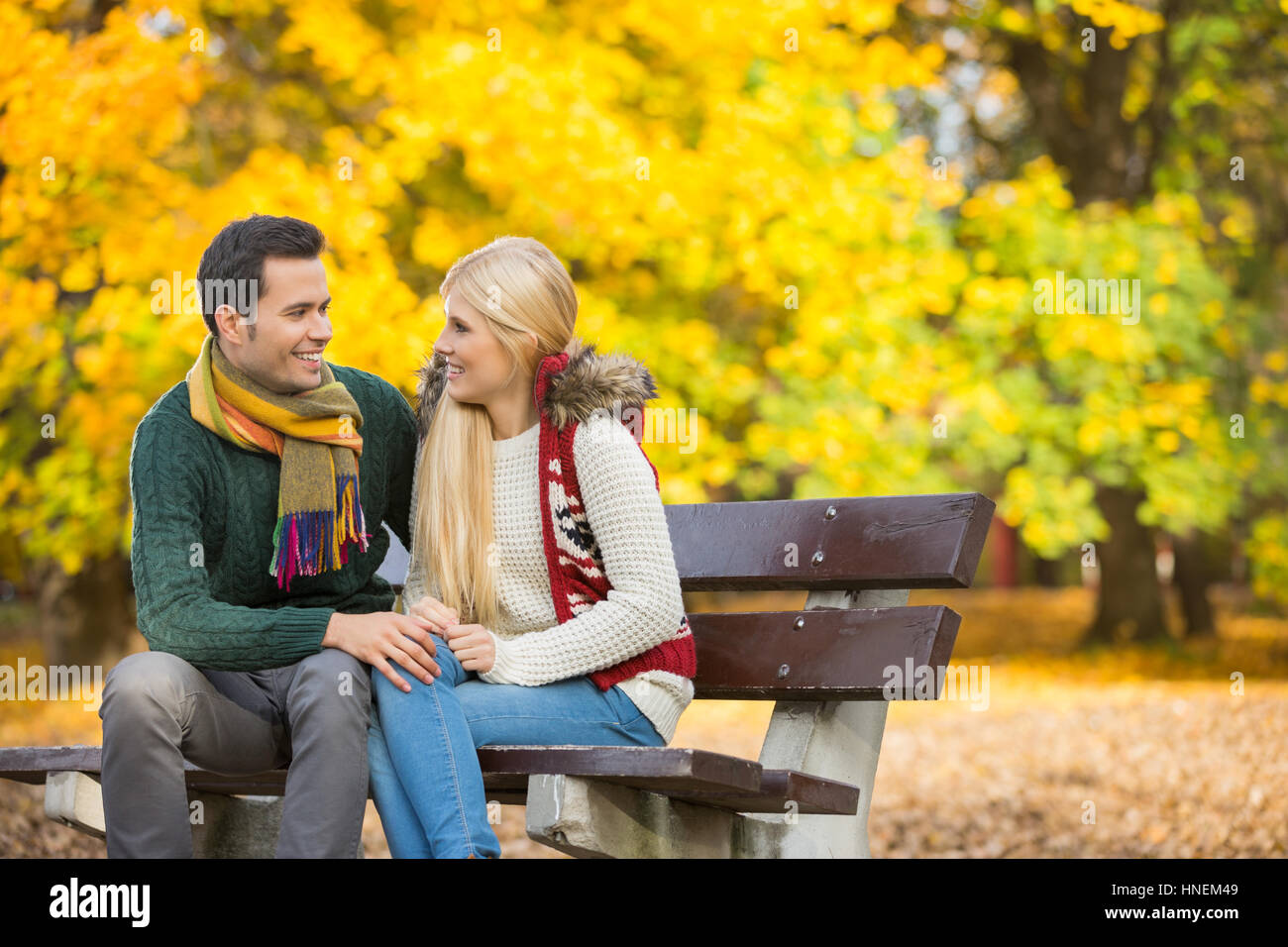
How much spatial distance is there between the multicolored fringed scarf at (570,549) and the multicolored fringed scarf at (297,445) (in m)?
0.43

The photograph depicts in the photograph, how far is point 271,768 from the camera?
302 cm

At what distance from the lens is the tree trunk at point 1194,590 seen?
1531cm

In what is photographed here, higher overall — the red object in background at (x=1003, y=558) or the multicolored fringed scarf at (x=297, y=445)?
the red object in background at (x=1003, y=558)

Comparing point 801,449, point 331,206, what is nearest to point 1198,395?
point 801,449

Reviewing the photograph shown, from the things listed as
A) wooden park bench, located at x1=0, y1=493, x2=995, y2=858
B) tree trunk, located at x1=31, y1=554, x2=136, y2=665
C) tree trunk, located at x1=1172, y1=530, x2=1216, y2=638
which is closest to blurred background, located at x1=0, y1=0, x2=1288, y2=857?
tree trunk, located at x1=31, y1=554, x2=136, y2=665

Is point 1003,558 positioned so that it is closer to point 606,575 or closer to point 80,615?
point 80,615

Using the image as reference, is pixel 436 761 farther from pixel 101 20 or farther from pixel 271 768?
pixel 101 20

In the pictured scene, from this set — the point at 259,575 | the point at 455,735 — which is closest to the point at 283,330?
the point at 259,575

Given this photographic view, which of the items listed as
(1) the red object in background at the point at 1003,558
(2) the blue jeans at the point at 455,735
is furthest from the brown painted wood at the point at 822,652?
(1) the red object in background at the point at 1003,558

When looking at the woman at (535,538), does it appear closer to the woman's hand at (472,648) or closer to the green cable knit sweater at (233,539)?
the woman's hand at (472,648)

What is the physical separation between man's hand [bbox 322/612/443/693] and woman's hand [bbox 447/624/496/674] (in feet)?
0.30

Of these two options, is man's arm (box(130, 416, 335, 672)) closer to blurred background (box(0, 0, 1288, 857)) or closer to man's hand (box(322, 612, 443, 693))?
man's hand (box(322, 612, 443, 693))

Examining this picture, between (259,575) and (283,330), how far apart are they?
521 millimetres
